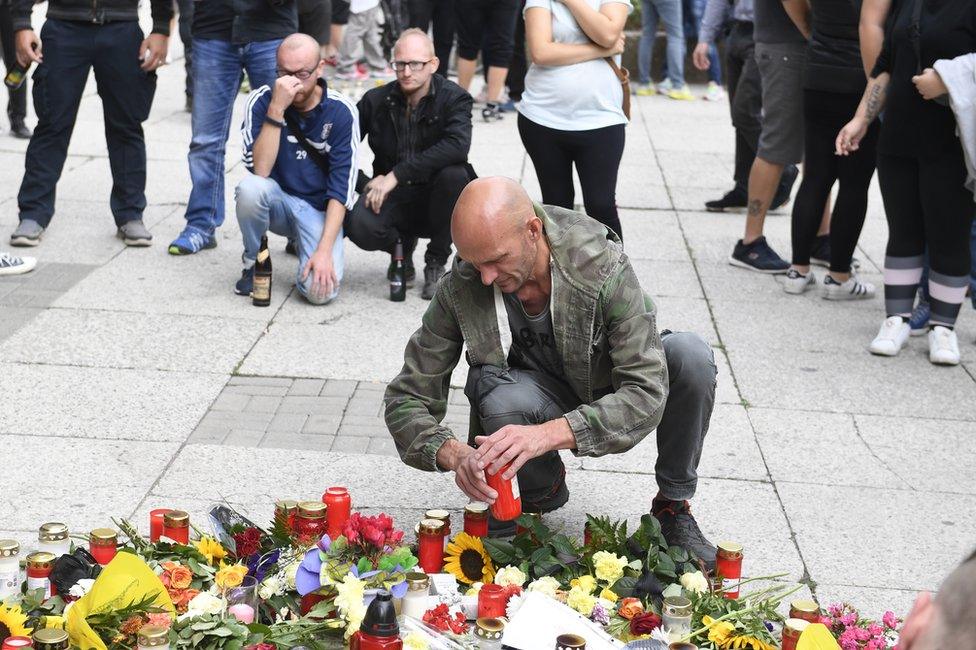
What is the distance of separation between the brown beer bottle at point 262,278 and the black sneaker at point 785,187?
3813 mm

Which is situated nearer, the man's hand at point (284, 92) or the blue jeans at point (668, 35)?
the man's hand at point (284, 92)

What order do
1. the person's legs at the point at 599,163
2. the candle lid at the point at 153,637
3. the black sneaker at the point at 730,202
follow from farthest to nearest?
1. the black sneaker at the point at 730,202
2. the person's legs at the point at 599,163
3. the candle lid at the point at 153,637

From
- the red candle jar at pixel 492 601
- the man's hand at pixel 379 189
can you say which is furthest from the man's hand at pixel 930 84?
the red candle jar at pixel 492 601

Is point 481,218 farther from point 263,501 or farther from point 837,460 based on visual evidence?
point 837,460

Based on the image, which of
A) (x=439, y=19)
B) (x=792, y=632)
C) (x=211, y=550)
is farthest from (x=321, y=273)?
(x=439, y=19)

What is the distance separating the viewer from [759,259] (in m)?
7.16

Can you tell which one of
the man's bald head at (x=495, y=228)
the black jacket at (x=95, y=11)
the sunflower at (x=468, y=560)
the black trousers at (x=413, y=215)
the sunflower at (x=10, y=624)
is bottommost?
the black trousers at (x=413, y=215)

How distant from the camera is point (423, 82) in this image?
5961 mm

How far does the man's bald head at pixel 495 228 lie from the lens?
326 centimetres

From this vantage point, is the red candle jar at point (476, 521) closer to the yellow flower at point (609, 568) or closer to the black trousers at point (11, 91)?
the yellow flower at point (609, 568)

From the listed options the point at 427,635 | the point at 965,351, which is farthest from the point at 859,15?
the point at 427,635

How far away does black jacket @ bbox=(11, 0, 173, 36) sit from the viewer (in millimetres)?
6422

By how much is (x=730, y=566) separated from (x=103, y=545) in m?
1.66

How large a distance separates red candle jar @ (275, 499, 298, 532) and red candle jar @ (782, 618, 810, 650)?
1332mm
